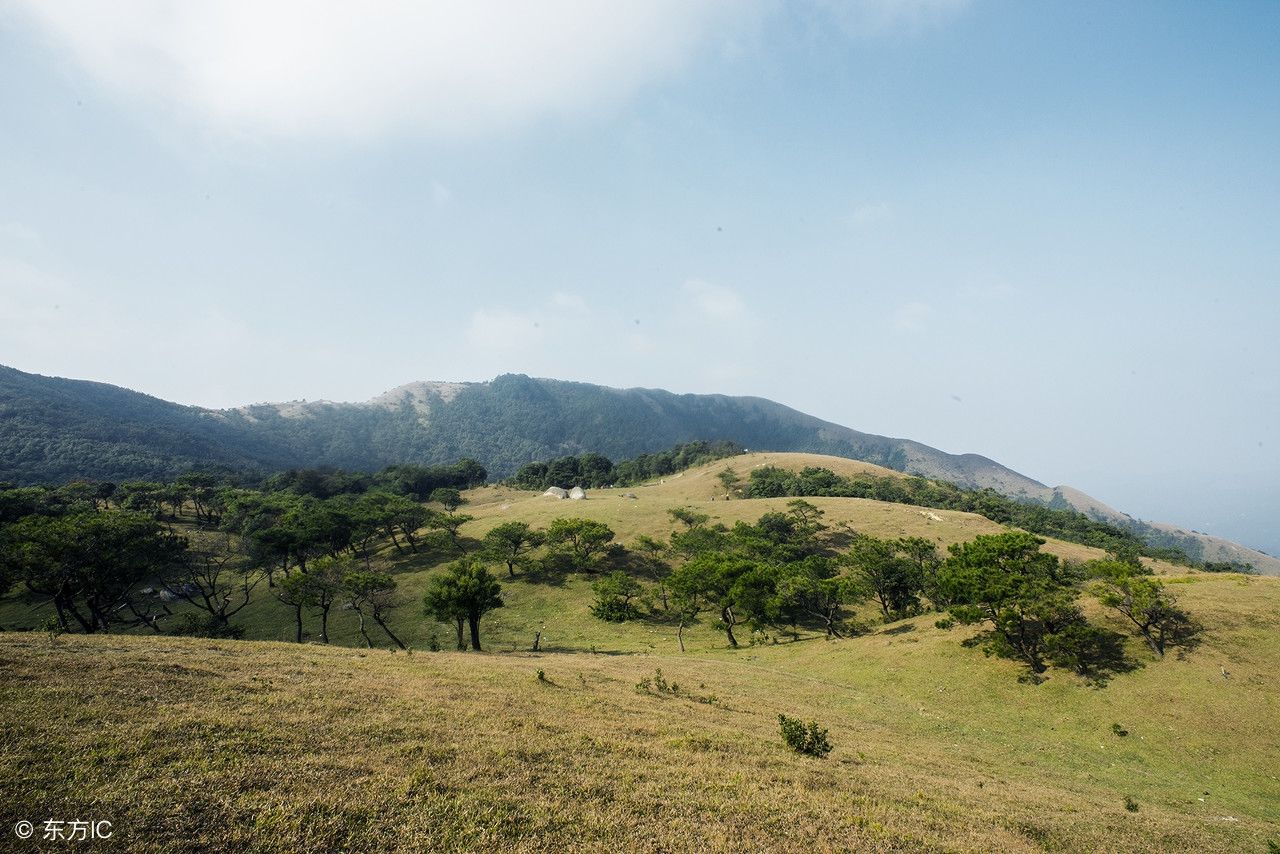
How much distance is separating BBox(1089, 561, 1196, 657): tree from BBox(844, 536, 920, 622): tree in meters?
24.9

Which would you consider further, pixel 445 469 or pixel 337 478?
pixel 445 469

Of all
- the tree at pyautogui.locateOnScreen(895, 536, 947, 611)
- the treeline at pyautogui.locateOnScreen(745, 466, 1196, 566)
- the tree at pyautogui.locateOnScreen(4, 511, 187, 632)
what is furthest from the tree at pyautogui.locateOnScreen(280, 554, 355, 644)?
the treeline at pyautogui.locateOnScreen(745, 466, 1196, 566)

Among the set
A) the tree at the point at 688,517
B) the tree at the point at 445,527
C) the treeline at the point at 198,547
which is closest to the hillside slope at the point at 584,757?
the treeline at the point at 198,547

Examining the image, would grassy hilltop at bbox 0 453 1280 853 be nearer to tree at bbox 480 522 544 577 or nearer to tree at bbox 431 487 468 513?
tree at bbox 480 522 544 577

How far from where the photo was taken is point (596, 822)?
38.0 ft

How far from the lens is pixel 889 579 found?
6266 centimetres

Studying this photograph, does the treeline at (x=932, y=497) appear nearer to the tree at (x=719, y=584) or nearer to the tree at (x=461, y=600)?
the tree at (x=719, y=584)

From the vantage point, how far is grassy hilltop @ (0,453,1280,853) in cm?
1060

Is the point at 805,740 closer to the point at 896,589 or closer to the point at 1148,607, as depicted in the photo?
the point at 1148,607

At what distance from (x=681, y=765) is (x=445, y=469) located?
170009mm

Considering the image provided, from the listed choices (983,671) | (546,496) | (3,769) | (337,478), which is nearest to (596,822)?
(3,769)

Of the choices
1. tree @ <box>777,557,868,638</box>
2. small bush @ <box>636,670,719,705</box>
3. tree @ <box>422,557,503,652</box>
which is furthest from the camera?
tree @ <box>777,557,868,638</box>

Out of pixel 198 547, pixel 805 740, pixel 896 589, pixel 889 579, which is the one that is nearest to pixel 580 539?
pixel 889 579

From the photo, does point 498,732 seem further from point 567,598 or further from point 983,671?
point 567,598
